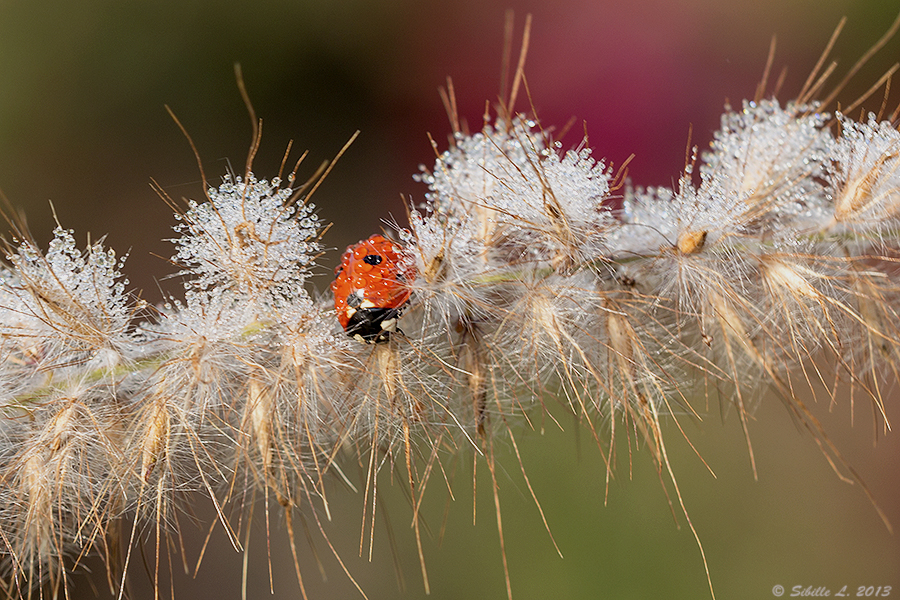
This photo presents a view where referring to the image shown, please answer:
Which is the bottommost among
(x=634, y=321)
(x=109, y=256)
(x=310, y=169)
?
(x=634, y=321)

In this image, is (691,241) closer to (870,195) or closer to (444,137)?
(870,195)

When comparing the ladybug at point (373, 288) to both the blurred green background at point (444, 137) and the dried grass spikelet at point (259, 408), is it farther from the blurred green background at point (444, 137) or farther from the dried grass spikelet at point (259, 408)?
the blurred green background at point (444, 137)

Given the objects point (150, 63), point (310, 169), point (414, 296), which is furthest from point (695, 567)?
point (150, 63)

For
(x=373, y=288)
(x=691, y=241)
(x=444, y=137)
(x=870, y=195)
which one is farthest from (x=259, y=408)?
(x=444, y=137)

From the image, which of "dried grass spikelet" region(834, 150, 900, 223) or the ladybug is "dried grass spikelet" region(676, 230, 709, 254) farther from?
the ladybug

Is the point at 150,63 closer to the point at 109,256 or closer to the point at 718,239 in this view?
the point at 109,256

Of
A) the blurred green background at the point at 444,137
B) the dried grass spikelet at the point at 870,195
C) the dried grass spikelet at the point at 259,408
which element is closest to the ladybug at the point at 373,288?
the dried grass spikelet at the point at 259,408
